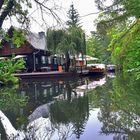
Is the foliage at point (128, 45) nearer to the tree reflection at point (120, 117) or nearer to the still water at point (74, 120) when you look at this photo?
the tree reflection at point (120, 117)

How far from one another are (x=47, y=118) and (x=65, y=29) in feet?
16.7

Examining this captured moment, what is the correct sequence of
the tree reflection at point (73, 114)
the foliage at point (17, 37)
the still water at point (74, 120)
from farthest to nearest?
the tree reflection at point (73, 114), the still water at point (74, 120), the foliage at point (17, 37)

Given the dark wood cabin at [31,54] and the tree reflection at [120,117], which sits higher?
the dark wood cabin at [31,54]

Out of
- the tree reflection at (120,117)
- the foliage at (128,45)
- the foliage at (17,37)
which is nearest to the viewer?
the foliage at (17,37)

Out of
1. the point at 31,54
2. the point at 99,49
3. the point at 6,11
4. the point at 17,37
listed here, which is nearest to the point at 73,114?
the point at 17,37

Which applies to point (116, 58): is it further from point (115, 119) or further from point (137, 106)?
point (115, 119)

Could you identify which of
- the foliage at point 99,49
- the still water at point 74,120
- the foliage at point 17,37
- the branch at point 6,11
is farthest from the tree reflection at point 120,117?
the foliage at point 99,49

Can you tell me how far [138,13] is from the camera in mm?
8219

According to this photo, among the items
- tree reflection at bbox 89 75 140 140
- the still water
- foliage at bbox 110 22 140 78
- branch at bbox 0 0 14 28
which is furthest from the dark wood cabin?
branch at bbox 0 0 14 28

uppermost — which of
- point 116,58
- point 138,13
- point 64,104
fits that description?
point 138,13

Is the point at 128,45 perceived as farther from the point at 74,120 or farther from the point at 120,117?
the point at 74,120

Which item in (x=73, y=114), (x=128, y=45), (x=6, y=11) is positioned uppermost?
(x=6, y=11)

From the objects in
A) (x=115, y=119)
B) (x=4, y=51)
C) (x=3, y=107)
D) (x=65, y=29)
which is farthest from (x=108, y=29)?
(x=4, y=51)

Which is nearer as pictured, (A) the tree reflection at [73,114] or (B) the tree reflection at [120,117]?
(B) the tree reflection at [120,117]
